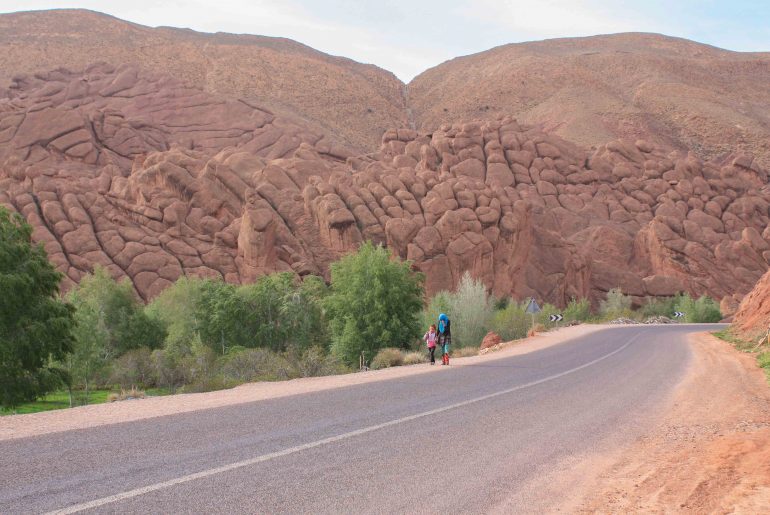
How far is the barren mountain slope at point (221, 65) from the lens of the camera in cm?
12512

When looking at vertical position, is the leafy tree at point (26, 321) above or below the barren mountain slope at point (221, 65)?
below

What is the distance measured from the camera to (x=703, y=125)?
11662cm

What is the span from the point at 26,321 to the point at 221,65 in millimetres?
119210

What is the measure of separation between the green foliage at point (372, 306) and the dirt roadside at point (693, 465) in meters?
24.4

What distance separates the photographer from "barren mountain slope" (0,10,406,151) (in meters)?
125

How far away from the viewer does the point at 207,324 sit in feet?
150

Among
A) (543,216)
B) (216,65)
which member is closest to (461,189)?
(543,216)

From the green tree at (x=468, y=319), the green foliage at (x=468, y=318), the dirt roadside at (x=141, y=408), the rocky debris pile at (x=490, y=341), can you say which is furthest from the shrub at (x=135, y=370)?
the dirt roadside at (x=141, y=408)

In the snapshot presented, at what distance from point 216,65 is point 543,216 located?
82.6 meters

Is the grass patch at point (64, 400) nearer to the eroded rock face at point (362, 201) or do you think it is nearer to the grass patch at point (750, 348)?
the eroded rock face at point (362, 201)

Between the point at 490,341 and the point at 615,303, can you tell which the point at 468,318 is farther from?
the point at 615,303

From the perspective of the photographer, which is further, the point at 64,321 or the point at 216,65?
the point at 216,65

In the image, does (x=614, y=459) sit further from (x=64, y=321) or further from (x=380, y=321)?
(x=380, y=321)

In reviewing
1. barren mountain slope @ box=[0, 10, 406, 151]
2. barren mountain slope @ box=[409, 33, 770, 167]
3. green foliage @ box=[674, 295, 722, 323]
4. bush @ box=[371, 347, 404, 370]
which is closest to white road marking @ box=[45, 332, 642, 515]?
bush @ box=[371, 347, 404, 370]
